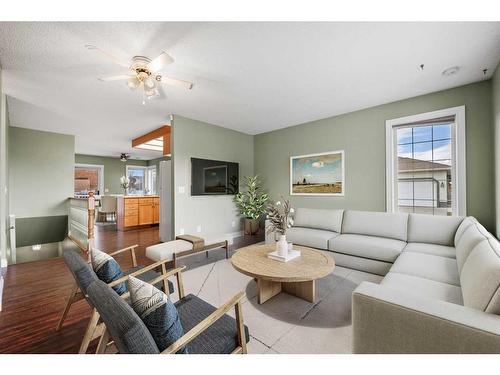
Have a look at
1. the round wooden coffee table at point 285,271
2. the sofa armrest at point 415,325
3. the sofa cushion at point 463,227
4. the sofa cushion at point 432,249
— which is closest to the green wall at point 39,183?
the round wooden coffee table at point 285,271

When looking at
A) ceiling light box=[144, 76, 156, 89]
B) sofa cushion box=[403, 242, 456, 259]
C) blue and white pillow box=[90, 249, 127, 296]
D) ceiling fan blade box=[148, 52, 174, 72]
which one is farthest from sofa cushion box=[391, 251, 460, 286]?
ceiling light box=[144, 76, 156, 89]

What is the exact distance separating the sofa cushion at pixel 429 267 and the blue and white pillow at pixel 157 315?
1975mm

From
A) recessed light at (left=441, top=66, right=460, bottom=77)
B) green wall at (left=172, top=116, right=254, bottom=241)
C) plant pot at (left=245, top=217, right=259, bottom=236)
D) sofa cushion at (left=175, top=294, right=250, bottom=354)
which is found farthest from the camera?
plant pot at (left=245, top=217, right=259, bottom=236)

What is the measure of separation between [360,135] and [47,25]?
4208 mm

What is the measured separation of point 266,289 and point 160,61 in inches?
94.8

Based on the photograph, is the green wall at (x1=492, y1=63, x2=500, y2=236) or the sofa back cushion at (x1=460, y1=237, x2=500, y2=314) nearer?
the sofa back cushion at (x1=460, y1=237, x2=500, y2=314)

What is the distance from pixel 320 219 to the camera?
12.3 ft

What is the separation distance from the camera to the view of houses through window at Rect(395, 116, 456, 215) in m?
3.19

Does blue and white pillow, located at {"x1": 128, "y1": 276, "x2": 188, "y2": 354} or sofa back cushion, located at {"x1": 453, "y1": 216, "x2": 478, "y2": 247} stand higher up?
sofa back cushion, located at {"x1": 453, "y1": 216, "x2": 478, "y2": 247}

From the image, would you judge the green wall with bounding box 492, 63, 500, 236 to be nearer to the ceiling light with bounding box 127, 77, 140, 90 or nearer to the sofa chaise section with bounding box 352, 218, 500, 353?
the sofa chaise section with bounding box 352, 218, 500, 353

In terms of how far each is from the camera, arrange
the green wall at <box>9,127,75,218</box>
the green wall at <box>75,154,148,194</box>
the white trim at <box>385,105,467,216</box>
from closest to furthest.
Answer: the white trim at <box>385,105,467,216</box> < the green wall at <box>9,127,75,218</box> < the green wall at <box>75,154,148,194</box>

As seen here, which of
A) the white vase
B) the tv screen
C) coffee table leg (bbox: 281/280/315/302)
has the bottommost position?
coffee table leg (bbox: 281/280/315/302)

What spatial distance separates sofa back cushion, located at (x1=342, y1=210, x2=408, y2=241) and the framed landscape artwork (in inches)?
28.2

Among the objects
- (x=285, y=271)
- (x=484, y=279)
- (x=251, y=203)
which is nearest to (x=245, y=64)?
(x=285, y=271)
